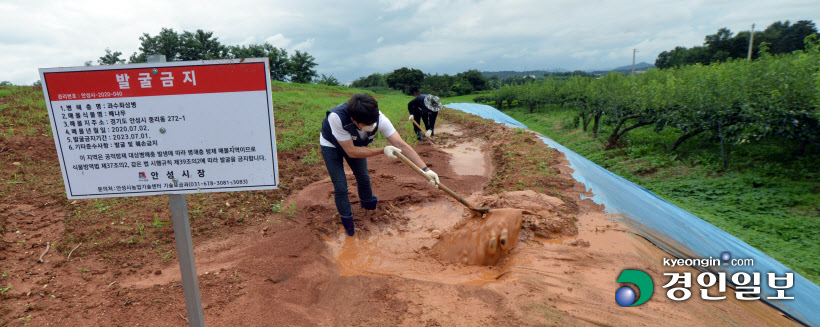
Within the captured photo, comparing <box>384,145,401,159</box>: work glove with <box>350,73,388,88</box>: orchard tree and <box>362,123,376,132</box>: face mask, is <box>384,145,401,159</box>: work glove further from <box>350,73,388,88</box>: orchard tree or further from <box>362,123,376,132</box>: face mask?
<box>350,73,388,88</box>: orchard tree

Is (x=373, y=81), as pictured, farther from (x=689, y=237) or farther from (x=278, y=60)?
(x=689, y=237)

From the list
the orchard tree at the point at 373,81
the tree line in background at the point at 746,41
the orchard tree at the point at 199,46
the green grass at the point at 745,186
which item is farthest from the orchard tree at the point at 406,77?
the green grass at the point at 745,186

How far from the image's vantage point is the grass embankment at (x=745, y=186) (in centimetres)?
414

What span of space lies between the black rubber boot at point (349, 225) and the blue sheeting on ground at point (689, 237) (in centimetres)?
266

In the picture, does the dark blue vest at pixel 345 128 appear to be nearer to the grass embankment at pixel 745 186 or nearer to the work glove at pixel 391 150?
the work glove at pixel 391 150

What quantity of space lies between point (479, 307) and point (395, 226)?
6.14 ft

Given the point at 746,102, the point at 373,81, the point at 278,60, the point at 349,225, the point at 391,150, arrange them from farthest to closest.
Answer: the point at 373,81
the point at 278,60
the point at 746,102
the point at 349,225
the point at 391,150

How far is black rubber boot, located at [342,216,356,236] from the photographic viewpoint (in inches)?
149

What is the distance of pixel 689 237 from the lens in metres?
3.38

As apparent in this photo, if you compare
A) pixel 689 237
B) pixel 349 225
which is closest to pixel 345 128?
pixel 349 225

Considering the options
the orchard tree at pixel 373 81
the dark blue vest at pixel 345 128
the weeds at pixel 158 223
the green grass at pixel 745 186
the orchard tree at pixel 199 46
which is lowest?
the green grass at pixel 745 186

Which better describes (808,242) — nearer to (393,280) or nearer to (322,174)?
(393,280)

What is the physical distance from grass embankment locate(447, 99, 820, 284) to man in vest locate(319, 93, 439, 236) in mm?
3810

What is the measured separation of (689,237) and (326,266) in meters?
3.22
